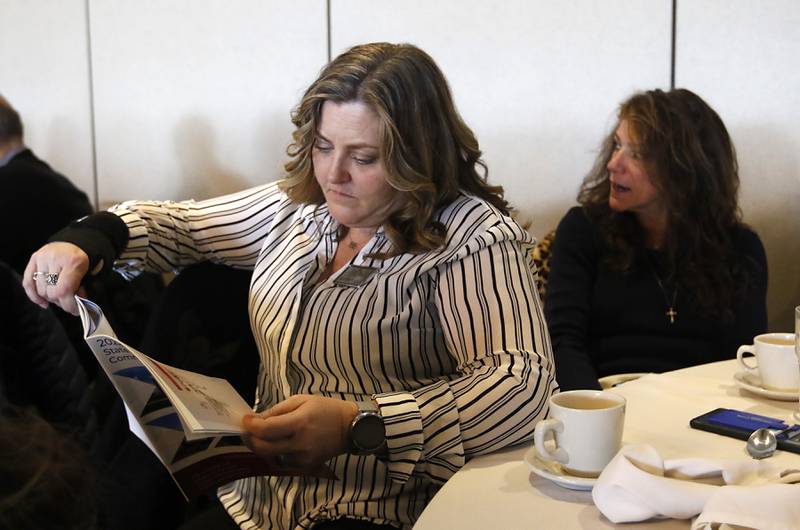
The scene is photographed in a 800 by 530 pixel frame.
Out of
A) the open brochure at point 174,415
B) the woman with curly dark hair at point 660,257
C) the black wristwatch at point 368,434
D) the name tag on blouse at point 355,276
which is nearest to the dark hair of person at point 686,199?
the woman with curly dark hair at point 660,257

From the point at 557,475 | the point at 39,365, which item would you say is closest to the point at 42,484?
the point at 557,475

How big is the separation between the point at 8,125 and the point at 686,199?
2.64 meters

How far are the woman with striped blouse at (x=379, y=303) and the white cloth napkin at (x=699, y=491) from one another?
276mm

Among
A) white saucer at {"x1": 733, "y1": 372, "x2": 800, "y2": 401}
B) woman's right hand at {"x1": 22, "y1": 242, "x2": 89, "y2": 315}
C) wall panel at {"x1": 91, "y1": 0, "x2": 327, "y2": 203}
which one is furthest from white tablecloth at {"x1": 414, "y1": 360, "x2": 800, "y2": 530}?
wall panel at {"x1": 91, "y1": 0, "x2": 327, "y2": 203}

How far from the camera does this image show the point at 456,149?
1.57m

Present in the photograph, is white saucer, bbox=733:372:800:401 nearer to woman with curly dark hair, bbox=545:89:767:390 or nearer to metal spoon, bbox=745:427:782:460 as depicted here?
metal spoon, bbox=745:427:782:460

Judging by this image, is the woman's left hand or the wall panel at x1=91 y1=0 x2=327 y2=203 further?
the wall panel at x1=91 y1=0 x2=327 y2=203

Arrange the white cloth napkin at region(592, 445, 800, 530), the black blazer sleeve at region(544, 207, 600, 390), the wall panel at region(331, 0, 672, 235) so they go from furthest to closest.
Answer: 1. the wall panel at region(331, 0, 672, 235)
2. the black blazer sleeve at region(544, 207, 600, 390)
3. the white cloth napkin at region(592, 445, 800, 530)

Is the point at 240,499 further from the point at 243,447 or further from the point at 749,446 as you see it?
the point at 749,446

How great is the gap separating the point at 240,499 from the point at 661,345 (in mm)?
1223

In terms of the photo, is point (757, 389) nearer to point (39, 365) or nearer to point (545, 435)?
point (545, 435)

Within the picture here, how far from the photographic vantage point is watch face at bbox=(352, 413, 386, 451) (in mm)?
1251

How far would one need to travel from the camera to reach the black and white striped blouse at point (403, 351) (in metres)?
1.27

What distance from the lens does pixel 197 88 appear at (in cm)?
367
